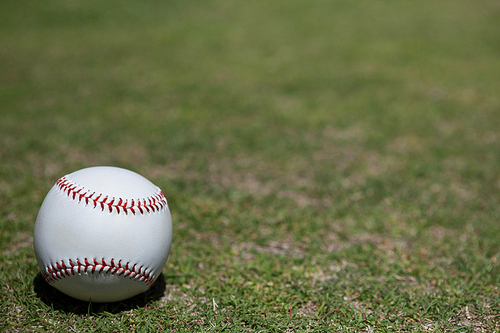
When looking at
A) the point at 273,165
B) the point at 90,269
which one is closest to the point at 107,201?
the point at 90,269

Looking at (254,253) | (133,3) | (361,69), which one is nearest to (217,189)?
(254,253)

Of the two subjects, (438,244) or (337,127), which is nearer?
(438,244)

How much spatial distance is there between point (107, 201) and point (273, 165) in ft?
8.89

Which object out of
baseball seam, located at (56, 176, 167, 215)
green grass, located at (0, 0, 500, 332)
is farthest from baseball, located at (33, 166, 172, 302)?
green grass, located at (0, 0, 500, 332)

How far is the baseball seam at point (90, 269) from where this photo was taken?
236cm

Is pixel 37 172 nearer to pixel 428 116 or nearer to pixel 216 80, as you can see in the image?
pixel 216 80

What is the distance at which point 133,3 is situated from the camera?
1296cm

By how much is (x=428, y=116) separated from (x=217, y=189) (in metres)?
3.85

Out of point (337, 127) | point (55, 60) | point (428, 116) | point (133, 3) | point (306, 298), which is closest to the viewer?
point (306, 298)

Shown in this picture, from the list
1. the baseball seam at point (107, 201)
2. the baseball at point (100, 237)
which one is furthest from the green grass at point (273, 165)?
the baseball seam at point (107, 201)

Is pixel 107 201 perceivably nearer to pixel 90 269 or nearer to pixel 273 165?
pixel 90 269

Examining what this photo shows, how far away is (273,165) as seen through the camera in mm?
4902

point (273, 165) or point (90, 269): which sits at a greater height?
point (90, 269)

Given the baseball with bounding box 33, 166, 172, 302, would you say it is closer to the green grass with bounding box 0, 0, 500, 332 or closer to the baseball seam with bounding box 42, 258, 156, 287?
the baseball seam with bounding box 42, 258, 156, 287
